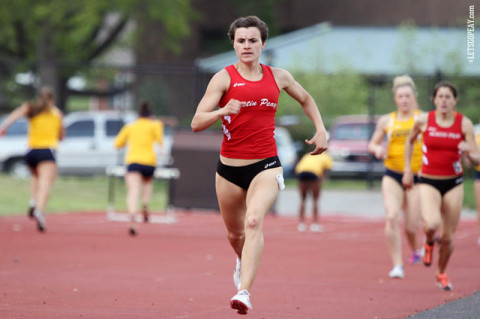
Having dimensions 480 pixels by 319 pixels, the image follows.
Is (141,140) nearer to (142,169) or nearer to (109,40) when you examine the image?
(142,169)

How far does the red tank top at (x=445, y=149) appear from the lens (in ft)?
30.7

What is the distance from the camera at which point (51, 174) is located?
Answer: 15000 mm

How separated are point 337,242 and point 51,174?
185 inches

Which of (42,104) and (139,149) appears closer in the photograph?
(42,104)

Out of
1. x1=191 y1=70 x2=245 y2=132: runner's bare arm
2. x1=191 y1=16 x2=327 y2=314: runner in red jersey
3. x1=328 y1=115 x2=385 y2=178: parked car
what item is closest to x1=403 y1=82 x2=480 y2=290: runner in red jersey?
x1=191 y1=16 x2=327 y2=314: runner in red jersey

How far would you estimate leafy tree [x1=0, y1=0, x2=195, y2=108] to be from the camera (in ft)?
101

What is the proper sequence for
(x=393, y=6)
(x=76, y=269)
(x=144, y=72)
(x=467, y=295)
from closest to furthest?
1. (x=467, y=295)
2. (x=76, y=269)
3. (x=144, y=72)
4. (x=393, y=6)

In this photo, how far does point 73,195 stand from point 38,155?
32.7 ft

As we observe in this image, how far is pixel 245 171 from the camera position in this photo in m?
7.27

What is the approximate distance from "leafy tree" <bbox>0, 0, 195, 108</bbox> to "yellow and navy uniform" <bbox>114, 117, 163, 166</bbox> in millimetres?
14142

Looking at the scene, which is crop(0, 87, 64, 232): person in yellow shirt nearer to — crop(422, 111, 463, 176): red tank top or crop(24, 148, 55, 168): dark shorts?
crop(24, 148, 55, 168): dark shorts

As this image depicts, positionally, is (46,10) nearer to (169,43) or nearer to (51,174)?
(169,43)

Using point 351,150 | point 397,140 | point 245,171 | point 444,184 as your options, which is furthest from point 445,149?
point 351,150

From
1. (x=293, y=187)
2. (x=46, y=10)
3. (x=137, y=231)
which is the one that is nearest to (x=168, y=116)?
(x=293, y=187)
